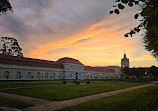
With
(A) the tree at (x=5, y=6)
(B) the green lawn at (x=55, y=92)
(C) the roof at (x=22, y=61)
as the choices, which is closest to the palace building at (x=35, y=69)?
(C) the roof at (x=22, y=61)

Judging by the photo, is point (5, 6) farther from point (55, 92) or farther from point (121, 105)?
point (121, 105)

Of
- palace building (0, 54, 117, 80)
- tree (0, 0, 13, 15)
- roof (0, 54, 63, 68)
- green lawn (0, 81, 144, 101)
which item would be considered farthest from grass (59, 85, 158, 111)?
roof (0, 54, 63, 68)

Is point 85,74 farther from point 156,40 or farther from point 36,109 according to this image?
point 36,109

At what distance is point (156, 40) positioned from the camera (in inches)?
609

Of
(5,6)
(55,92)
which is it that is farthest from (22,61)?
(5,6)

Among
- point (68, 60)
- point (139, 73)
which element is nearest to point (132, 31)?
point (68, 60)

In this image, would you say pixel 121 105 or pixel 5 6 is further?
pixel 5 6

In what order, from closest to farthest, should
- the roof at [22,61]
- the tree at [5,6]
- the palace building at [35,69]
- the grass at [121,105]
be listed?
1. the grass at [121,105]
2. the tree at [5,6]
3. the palace building at [35,69]
4. the roof at [22,61]

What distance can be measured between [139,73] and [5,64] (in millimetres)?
58278

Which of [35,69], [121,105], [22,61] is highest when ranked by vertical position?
[22,61]

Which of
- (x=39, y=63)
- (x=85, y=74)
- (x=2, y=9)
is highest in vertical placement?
(x=2, y=9)

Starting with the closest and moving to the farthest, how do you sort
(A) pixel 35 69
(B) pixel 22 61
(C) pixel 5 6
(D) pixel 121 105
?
(D) pixel 121 105
(C) pixel 5 6
(B) pixel 22 61
(A) pixel 35 69

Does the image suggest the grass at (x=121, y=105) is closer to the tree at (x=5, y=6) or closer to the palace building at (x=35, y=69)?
the tree at (x=5, y=6)

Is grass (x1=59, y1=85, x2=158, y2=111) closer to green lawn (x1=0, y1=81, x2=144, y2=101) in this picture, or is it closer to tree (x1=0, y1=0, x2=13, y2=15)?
green lawn (x1=0, y1=81, x2=144, y2=101)
